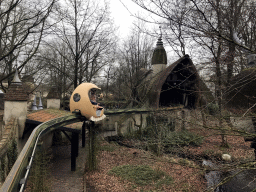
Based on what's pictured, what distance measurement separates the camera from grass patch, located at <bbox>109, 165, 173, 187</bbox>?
722 cm

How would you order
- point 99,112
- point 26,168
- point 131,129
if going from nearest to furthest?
point 26,168 → point 99,112 → point 131,129

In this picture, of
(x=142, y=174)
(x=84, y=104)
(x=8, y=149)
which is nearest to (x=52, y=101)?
(x=84, y=104)

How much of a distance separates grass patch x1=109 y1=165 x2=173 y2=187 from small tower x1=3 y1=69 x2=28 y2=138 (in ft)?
13.1

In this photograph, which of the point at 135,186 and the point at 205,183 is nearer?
the point at 135,186

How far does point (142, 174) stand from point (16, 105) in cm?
531

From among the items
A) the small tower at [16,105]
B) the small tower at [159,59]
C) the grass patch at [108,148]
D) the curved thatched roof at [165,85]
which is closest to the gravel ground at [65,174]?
the grass patch at [108,148]

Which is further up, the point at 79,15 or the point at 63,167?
the point at 79,15

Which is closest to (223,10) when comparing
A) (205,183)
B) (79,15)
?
(205,183)

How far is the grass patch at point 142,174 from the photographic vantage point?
7.22m

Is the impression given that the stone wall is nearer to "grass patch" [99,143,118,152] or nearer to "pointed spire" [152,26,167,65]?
"grass patch" [99,143,118,152]

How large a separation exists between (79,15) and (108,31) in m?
2.55

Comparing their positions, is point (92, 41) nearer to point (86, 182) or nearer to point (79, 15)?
point (79, 15)

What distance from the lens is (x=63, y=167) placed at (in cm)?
889

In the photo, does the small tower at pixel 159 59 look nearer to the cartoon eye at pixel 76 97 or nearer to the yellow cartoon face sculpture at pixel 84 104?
the yellow cartoon face sculpture at pixel 84 104
